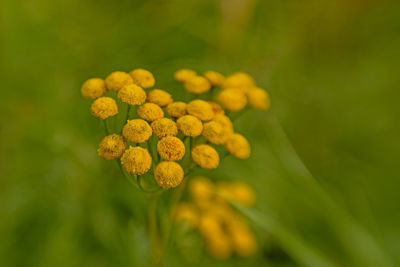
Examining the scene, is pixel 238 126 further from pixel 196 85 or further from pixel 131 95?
pixel 131 95

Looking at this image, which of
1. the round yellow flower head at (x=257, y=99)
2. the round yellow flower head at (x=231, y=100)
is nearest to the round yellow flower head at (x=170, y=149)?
the round yellow flower head at (x=231, y=100)

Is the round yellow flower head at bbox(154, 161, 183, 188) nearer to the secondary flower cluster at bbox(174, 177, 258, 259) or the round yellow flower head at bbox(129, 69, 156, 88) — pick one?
the round yellow flower head at bbox(129, 69, 156, 88)

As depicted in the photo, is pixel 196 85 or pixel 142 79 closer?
pixel 142 79

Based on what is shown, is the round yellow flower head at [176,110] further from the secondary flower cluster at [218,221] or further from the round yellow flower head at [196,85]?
the secondary flower cluster at [218,221]

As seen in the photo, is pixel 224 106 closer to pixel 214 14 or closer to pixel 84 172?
pixel 84 172

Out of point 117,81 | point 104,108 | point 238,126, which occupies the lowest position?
point 104,108

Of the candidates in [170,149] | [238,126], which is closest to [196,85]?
[170,149]

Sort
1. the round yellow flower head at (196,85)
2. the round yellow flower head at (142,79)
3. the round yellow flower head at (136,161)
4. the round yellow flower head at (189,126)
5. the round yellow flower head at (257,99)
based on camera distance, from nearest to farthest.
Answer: the round yellow flower head at (136,161) < the round yellow flower head at (189,126) < the round yellow flower head at (142,79) < the round yellow flower head at (196,85) < the round yellow flower head at (257,99)
